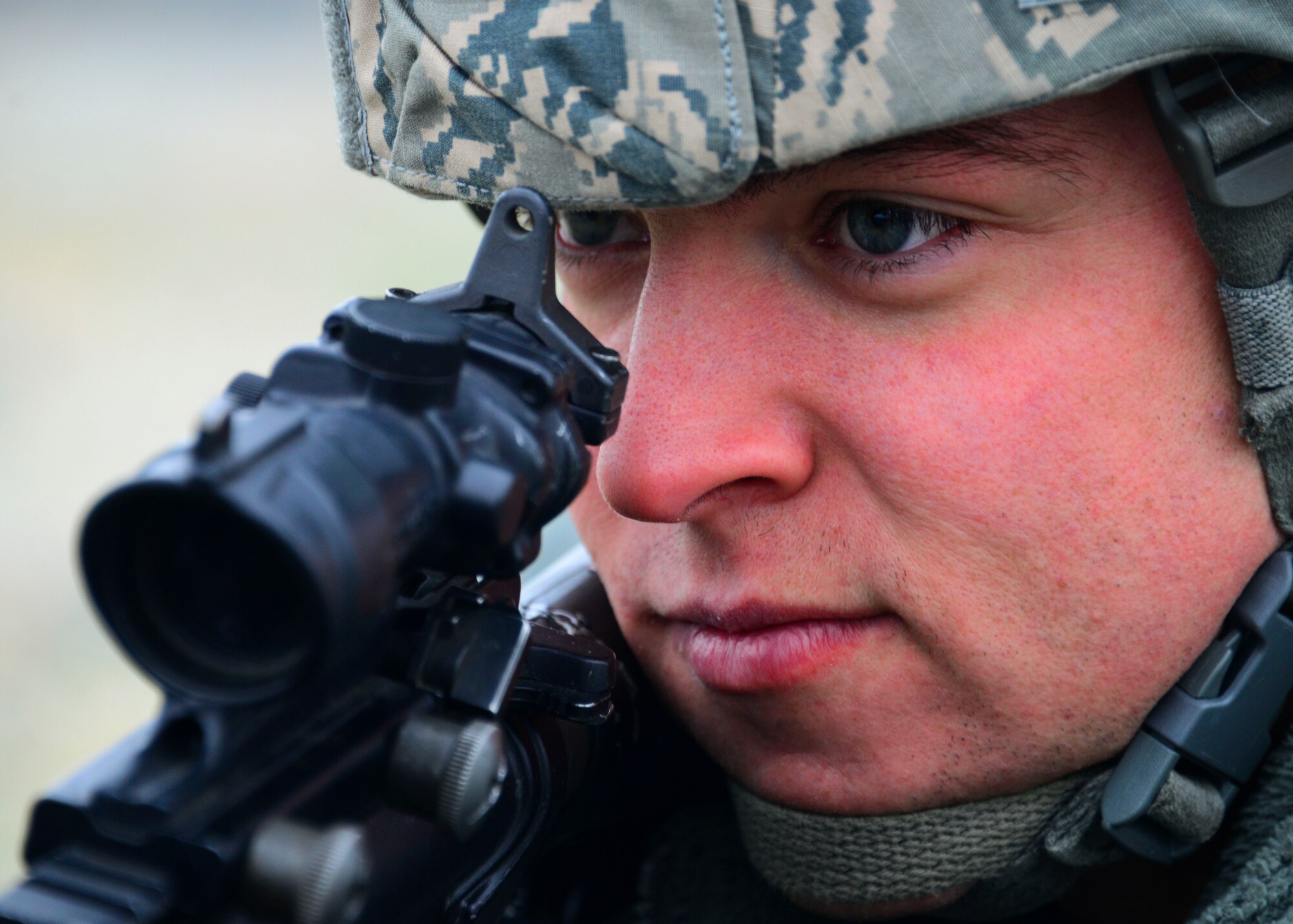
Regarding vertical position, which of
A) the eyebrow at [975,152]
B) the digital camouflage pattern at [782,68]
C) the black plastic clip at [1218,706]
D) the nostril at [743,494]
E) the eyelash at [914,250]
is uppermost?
the digital camouflage pattern at [782,68]

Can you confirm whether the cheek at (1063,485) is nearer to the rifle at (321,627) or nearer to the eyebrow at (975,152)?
the eyebrow at (975,152)

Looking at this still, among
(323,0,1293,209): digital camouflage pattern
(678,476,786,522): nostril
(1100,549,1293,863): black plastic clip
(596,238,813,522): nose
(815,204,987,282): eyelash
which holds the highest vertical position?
(323,0,1293,209): digital camouflage pattern

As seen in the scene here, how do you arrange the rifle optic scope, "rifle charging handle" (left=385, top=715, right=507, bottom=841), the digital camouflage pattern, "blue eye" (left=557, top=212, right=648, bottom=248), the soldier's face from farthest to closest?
1. "blue eye" (left=557, top=212, right=648, bottom=248)
2. the soldier's face
3. the digital camouflage pattern
4. "rifle charging handle" (left=385, top=715, right=507, bottom=841)
5. the rifle optic scope

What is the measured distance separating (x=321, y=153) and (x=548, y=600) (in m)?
4.93

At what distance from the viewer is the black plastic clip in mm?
1039

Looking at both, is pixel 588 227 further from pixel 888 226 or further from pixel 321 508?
pixel 321 508

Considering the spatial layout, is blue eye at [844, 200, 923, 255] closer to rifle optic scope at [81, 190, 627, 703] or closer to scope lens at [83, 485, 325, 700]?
rifle optic scope at [81, 190, 627, 703]

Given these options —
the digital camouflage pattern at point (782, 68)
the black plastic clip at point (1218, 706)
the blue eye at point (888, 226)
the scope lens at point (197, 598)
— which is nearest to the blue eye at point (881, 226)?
the blue eye at point (888, 226)

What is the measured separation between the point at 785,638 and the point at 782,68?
1.42 ft

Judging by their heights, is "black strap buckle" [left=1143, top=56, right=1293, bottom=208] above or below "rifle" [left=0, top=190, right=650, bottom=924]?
above

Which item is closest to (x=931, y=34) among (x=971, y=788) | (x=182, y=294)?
(x=971, y=788)

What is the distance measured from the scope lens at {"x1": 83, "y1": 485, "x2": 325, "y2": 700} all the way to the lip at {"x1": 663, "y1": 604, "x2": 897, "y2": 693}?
1.53 ft

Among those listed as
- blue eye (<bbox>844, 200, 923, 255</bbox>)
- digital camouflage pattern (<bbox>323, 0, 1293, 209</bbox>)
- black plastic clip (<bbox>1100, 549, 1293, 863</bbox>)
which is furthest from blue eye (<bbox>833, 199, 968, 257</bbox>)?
black plastic clip (<bbox>1100, 549, 1293, 863</bbox>)

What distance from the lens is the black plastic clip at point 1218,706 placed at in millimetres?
1039
